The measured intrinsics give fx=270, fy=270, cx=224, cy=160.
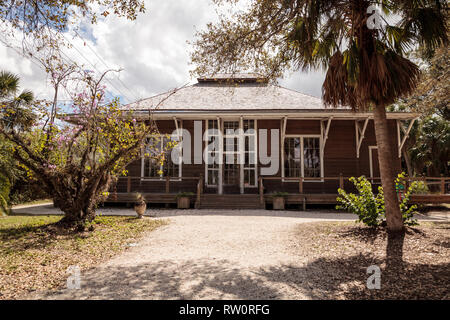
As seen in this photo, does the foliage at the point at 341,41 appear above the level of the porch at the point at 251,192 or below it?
above

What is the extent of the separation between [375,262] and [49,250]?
5915 millimetres

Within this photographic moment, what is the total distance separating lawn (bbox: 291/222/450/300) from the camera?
3.26m

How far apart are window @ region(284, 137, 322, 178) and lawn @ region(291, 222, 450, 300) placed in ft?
24.7

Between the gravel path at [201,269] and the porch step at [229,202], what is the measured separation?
5155 mm

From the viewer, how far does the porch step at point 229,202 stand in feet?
40.2

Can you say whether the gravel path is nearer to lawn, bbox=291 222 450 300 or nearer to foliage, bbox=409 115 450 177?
lawn, bbox=291 222 450 300

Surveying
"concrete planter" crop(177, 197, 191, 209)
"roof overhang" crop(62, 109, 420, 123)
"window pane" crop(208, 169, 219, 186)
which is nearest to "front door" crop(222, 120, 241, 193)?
"window pane" crop(208, 169, 219, 186)

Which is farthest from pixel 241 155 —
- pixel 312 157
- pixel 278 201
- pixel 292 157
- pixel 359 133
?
pixel 359 133

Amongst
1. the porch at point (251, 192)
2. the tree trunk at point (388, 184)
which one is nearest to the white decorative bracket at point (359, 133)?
the porch at point (251, 192)

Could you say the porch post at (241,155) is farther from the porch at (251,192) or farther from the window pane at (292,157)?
the window pane at (292,157)

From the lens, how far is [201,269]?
413 centimetres

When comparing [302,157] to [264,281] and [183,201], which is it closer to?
[183,201]

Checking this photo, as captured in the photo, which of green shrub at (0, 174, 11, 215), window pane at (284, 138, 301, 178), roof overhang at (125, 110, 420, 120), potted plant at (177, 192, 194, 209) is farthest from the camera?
window pane at (284, 138, 301, 178)

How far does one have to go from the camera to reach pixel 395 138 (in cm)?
1430
